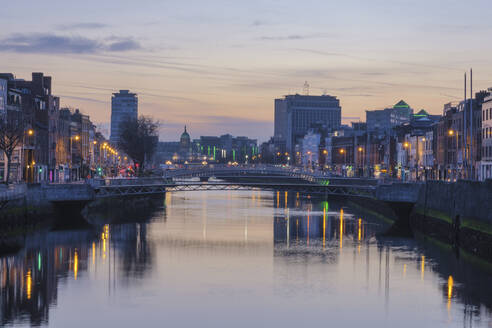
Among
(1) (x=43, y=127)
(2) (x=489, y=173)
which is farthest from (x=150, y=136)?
(2) (x=489, y=173)

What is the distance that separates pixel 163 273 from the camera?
51.4 m

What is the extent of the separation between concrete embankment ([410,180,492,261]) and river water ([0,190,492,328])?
208cm

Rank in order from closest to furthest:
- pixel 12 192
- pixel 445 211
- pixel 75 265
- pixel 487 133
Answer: pixel 75 265 < pixel 12 192 < pixel 445 211 < pixel 487 133

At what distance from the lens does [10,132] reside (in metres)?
79.9

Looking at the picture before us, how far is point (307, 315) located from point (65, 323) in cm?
1057

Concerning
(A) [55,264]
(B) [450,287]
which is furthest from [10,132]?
(B) [450,287]

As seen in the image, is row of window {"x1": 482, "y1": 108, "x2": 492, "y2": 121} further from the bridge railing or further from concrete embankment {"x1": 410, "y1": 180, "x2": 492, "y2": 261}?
the bridge railing

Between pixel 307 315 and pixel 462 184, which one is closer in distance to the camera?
pixel 307 315

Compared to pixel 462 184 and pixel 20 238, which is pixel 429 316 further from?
pixel 20 238

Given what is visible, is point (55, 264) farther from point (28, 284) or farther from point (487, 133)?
point (487, 133)

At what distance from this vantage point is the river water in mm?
39812

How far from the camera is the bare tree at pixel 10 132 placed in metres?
77.1

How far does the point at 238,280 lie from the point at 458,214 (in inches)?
851

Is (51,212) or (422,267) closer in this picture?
(422,267)
